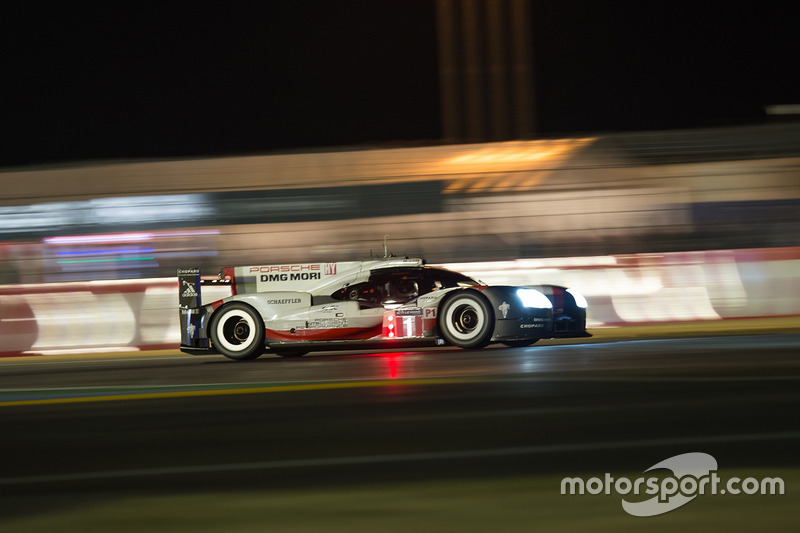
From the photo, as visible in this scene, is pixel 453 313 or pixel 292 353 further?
pixel 292 353

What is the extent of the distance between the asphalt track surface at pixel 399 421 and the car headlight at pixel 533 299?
3.27 feet

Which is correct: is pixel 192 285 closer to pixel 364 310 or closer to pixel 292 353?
pixel 292 353

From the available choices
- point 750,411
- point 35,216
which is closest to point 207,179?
point 35,216

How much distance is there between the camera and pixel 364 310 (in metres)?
11.2

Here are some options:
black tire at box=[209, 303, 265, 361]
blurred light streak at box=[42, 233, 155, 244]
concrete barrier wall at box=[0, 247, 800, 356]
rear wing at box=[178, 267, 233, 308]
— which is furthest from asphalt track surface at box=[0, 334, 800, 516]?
blurred light streak at box=[42, 233, 155, 244]

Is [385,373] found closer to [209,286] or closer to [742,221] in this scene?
[209,286]

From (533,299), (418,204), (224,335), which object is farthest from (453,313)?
(418,204)

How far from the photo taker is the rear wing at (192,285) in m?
11.9

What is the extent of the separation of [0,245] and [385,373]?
10.7 m

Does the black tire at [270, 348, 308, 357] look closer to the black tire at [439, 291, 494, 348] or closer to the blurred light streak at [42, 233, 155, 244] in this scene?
the black tire at [439, 291, 494, 348]

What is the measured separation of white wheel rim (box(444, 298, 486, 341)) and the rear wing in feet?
9.60

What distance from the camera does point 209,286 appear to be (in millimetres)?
11953

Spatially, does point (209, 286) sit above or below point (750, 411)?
above

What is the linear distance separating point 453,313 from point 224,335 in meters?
2.97
